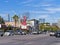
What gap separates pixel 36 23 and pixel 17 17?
184 ft

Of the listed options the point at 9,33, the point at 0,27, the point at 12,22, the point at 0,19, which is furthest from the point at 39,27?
the point at 9,33

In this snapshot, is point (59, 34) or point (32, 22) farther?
point (32, 22)

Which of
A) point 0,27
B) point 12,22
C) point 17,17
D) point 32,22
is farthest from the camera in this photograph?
point 32,22

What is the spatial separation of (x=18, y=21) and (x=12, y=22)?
5708 millimetres

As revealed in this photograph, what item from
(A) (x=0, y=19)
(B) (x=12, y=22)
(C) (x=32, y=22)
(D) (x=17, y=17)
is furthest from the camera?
(C) (x=32, y=22)

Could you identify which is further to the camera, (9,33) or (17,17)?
(17,17)

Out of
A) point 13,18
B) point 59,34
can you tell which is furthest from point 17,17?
point 59,34

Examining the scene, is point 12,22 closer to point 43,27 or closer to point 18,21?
point 18,21

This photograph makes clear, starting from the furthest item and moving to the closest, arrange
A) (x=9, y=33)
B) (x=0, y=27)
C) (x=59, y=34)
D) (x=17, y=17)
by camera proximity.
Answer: (x=17, y=17) → (x=0, y=27) → (x=9, y=33) → (x=59, y=34)

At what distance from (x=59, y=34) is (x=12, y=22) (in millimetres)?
94972

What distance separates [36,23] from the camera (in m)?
191

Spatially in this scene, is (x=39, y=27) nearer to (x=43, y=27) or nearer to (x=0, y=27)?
(x=43, y=27)

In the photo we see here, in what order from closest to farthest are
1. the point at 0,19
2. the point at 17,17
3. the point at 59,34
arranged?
the point at 59,34, the point at 0,19, the point at 17,17

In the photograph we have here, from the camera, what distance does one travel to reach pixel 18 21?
141 m
